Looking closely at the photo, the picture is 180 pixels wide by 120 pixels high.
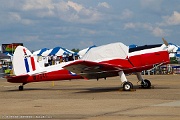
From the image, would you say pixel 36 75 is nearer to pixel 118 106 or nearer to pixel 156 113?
pixel 118 106

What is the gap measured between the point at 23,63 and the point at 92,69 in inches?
180

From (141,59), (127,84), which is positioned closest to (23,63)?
(127,84)

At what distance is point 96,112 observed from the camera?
12.2 meters

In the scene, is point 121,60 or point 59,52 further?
point 59,52

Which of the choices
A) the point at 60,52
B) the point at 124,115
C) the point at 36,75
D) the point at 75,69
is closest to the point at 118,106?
the point at 124,115

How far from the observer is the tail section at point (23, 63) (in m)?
23.3

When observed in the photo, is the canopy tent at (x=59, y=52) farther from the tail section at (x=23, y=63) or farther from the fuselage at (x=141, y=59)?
the fuselage at (x=141, y=59)

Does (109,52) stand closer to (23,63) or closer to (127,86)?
(127,86)

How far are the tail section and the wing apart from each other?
3.36 m

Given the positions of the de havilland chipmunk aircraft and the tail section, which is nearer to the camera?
the de havilland chipmunk aircraft

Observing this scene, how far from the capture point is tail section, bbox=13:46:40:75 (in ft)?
76.5

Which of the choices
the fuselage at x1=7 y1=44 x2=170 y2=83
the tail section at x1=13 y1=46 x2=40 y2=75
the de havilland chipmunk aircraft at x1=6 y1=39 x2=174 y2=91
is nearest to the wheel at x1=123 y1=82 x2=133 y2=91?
the de havilland chipmunk aircraft at x1=6 y1=39 x2=174 y2=91

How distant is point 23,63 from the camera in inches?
922

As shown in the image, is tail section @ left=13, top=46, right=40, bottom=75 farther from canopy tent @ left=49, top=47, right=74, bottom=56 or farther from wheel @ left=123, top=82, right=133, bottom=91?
canopy tent @ left=49, top=47, right=74, bottom=56
